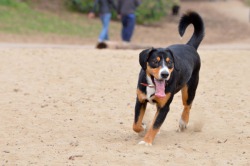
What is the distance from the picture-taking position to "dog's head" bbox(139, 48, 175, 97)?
7.26 meters

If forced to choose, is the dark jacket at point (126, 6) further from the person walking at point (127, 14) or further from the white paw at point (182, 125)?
the white paw at point (182, 125)

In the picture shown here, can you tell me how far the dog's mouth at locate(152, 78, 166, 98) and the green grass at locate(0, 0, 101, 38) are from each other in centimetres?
1556

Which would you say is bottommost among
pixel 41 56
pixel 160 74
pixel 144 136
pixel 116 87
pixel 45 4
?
pixel 45 4

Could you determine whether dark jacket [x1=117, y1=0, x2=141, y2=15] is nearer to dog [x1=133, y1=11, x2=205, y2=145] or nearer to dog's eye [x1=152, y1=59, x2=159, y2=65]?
dog [x1=133, y1=11, x2=205, y2=145]

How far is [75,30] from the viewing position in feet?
81.6

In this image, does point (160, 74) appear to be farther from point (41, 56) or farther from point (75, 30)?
point (75, 30)

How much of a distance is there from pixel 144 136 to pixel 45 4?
72.5 feet

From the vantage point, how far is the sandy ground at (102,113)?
7172mm

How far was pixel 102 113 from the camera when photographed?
9.48 metres

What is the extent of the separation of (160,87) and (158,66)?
28cm

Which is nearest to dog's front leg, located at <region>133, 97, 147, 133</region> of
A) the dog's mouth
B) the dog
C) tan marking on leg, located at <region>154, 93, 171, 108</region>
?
the dog

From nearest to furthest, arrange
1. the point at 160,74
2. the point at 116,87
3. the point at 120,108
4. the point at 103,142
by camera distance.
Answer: the point at 160,74, the point at 103,142, the point at 120,108, the point at 116,87

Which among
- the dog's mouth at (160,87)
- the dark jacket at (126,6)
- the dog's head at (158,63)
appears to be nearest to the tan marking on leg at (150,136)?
the dog's mouth at (160,87)

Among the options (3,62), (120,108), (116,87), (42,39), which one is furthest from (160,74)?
(42,39)
